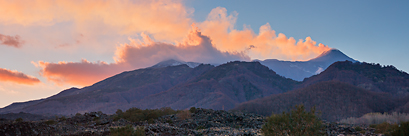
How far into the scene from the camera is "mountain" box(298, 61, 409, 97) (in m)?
153

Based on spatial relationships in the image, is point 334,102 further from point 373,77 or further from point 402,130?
point 402,130

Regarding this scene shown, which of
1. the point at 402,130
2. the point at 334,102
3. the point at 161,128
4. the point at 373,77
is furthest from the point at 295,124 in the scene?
the point at 373,77

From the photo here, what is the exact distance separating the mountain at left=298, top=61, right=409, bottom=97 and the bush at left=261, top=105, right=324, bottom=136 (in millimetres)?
155497

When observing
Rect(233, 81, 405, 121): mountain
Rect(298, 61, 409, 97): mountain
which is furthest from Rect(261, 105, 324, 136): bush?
Rect(298, 61, 409, 97): mountain

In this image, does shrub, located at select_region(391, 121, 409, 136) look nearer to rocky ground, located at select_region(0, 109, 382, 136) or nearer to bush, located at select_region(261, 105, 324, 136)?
rocky ground, located at select_region(0, 109, 382, 136)

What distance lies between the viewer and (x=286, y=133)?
1532 cm

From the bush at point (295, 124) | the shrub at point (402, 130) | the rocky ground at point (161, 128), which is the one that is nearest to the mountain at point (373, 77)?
the rocky ground at point (161, 128)

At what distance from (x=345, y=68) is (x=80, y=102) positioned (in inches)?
7427

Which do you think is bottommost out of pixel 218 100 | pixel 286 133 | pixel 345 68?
pixel 286 133

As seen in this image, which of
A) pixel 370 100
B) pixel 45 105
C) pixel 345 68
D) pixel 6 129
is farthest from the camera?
pixel 345 68

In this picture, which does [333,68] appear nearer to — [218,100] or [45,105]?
[218,100]

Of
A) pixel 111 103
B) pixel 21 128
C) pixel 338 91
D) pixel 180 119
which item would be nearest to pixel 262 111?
pixel 338 91

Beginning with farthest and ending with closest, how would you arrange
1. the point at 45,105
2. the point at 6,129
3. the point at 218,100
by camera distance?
the point at 45,105
the point at 218,100
the point at 6,129

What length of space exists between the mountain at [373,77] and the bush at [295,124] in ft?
510
